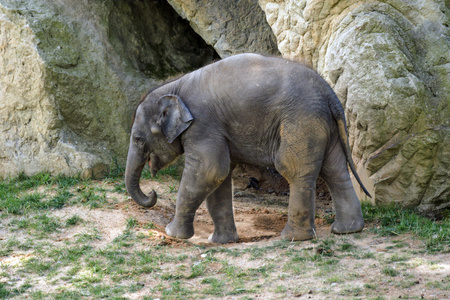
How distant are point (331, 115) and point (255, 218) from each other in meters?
2.13

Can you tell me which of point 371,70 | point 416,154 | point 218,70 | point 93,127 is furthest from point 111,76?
point 416,154

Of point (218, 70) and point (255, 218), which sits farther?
point (255, 218)

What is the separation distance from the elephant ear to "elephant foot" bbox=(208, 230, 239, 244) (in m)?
1.24

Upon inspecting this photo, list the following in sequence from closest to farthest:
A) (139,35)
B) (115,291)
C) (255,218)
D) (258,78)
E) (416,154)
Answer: (115,291), (258,78), (416,154), (255,218), (139,35)

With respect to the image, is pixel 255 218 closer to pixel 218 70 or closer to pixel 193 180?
pixel 193 180

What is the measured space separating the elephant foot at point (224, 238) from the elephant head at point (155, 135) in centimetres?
81

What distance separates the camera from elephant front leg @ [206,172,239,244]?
22.3 feet

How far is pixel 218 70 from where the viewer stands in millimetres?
6438

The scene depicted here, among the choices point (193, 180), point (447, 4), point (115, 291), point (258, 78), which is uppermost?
point (447, 4)

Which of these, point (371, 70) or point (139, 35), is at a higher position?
point (139, 35)

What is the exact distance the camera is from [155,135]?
666 cm

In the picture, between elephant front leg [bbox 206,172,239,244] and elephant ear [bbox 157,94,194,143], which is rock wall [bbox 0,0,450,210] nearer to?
elephant front leg [bbox 206,172,239,244]

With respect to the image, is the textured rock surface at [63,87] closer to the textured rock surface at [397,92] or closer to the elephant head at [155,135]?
the elephant head at [155,135]

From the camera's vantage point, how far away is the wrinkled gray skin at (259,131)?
239 inches
